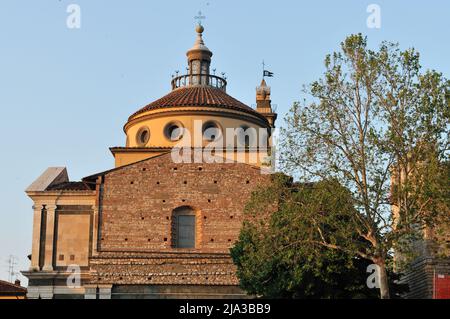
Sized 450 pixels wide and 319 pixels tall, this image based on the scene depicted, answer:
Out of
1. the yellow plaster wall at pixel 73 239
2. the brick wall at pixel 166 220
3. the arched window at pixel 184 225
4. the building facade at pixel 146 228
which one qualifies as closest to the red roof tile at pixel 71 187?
the building facade at pixel 146 228

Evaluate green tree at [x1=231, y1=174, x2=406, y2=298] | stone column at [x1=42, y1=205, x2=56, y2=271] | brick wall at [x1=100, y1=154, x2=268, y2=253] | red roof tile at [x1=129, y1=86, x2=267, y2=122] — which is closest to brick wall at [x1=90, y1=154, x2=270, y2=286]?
brick wall at [x1=100, y1=154, x2=268, y2=253]

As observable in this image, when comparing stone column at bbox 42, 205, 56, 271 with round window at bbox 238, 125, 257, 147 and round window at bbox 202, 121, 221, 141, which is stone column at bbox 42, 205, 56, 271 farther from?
round window at bbox 238, 125, 257, 147

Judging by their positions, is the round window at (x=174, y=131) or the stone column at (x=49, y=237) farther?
the round window at (x=174, y=131)

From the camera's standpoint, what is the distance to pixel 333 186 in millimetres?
24703

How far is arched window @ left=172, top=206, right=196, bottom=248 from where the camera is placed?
117 ft

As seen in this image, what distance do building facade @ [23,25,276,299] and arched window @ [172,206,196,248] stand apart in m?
0.04

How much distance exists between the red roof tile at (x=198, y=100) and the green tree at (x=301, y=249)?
12.1m

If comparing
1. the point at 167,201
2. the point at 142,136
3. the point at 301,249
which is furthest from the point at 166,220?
the point at 301,249

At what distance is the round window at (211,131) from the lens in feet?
133

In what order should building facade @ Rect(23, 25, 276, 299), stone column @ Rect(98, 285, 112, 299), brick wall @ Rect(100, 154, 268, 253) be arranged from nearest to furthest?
stone column @ Rect(98, 285, 112, 299), building facade @ Rect(23, 25, 276, 299), brick wall @ Rect(100, 154, 268, 253)

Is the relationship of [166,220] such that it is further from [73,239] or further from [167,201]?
[73,239]

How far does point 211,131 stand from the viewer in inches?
1608

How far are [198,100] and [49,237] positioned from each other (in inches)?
415

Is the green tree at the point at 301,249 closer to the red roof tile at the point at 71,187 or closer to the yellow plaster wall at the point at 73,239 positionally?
the yellow plaster wall at the point at 73,239
